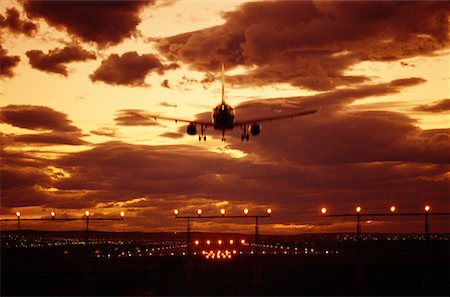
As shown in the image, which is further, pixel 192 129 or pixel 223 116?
pixel 192 129

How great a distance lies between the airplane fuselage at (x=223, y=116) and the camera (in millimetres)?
67375

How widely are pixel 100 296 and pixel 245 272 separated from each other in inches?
1144

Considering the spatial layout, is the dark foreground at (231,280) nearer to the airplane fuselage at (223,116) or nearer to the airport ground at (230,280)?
the airport ground at (230,280)

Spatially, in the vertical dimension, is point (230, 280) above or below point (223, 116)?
below

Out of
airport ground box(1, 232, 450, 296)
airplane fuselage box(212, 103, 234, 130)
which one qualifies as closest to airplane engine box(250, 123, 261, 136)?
airplane fuselage box(212, 103, 234, 130)

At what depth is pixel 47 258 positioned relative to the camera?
4811 inches

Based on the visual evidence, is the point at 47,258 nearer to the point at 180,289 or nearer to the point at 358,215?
the point at 180,289

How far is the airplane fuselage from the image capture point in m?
67.4

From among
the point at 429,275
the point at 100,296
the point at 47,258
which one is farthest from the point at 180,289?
the point at 47,258

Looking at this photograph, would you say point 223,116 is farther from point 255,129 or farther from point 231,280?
point 231,280

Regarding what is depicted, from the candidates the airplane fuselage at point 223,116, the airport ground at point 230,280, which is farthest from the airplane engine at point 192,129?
the airport ground at point 230,280

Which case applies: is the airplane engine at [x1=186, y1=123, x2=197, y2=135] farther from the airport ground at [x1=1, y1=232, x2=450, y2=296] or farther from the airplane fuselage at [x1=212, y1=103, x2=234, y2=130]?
the airport ground at [x1=1, y1=232, x2=450, y2=296]

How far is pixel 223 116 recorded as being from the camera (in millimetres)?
67312

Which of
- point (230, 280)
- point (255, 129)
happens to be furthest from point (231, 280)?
point (255, 129)
